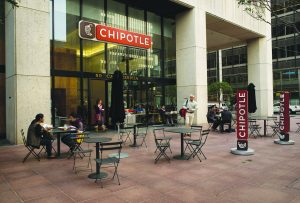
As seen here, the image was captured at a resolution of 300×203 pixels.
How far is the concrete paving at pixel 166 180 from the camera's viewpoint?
4176 mm

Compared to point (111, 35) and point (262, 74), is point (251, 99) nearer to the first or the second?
point (111, 35)

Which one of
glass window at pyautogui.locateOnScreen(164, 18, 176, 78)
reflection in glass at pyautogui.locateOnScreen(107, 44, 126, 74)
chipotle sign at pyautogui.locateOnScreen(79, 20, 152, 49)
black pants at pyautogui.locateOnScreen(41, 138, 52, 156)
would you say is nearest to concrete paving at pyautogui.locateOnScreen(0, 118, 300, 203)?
black pants at pyautogui.locateOnScreen(41, 138, 52, 156)

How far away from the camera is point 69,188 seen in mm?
4598

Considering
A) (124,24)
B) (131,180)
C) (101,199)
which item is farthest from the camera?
(124,24)

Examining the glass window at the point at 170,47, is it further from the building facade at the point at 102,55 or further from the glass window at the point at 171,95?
the glass window at the point at 171,95

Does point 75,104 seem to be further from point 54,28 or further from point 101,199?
point 101,199

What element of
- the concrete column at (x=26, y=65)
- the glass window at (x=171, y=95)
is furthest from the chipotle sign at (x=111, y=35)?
the glass window at (x=171, y=95)

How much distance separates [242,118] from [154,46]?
385 inches

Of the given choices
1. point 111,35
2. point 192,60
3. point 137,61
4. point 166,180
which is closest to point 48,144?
point 166,180

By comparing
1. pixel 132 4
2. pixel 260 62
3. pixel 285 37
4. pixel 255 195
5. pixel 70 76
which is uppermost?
pixel 285 37

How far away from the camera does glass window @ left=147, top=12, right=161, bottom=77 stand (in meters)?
15.6

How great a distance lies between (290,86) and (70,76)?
37.0 metres

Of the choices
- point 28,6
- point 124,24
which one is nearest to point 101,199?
point 28,6

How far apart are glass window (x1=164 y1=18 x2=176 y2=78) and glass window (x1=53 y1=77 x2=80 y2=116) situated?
6.27 m
